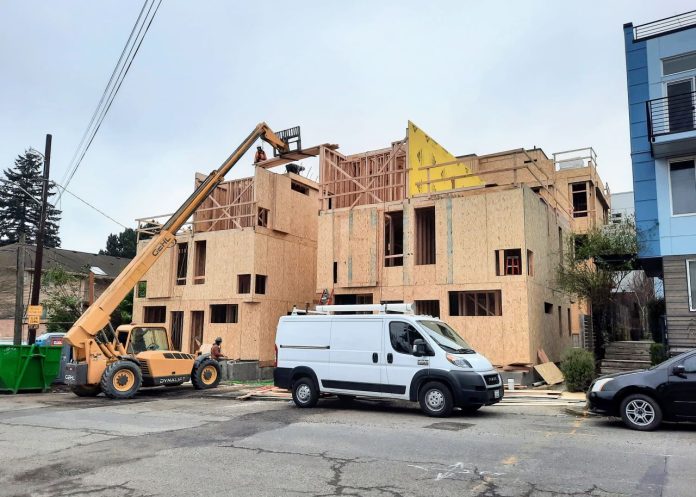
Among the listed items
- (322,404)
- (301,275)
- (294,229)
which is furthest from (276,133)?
(322,404)

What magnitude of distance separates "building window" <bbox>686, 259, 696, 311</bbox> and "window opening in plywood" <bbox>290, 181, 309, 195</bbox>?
15692 millimetres

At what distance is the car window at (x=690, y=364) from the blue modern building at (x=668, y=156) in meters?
6.81

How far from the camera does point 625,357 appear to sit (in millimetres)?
20578

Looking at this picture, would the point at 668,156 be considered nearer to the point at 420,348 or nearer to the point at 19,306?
the point at 420,348

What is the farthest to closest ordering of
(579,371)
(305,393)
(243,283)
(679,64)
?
(243,283)
(679,64)
(579,371)
(305,393)

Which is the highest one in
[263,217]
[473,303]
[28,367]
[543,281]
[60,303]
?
[263,217]

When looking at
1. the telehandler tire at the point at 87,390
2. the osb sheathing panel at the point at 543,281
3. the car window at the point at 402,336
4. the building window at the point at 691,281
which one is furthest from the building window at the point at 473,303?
the telehandler tire at the point at 87,390

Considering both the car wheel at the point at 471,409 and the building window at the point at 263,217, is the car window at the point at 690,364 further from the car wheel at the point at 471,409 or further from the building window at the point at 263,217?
the building window at the point at 263,217

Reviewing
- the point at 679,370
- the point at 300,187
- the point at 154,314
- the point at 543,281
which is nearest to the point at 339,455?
the point at 679,370

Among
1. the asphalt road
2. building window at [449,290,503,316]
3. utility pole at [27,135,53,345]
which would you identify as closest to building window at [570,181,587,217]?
building window at [449,290,503,316]

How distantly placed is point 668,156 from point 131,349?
→ 17.1 m

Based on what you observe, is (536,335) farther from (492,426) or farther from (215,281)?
(215,281)

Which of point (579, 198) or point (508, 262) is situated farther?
point (579, 198)

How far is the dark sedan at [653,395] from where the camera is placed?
30.7 ft
